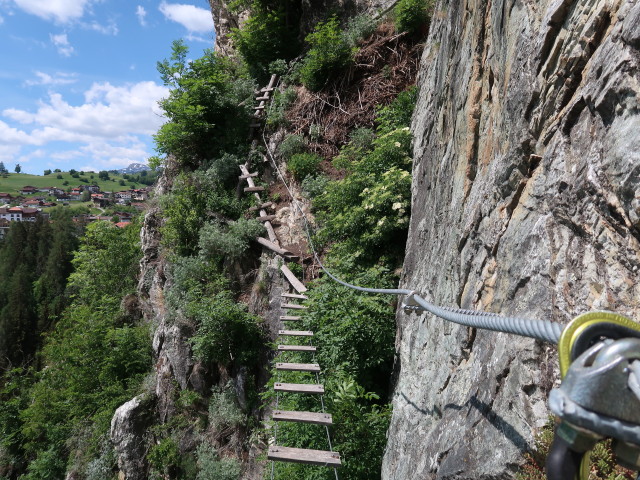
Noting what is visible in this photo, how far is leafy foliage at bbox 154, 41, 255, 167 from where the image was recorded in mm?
11398

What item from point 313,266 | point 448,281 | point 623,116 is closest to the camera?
point 623,116

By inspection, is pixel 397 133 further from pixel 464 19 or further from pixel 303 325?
pixel 303 325

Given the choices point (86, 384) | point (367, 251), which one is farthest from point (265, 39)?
point (86, 384)

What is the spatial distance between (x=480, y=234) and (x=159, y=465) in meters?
8.96

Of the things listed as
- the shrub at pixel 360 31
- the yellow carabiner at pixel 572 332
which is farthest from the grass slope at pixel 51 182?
the yellow carabiner at pixel 572 332

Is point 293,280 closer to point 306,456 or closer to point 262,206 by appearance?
point 262,206

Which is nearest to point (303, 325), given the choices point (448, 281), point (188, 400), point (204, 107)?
point (448, 281)

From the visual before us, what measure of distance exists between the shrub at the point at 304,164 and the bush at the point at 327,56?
2433 mm

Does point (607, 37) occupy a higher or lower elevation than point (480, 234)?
higher

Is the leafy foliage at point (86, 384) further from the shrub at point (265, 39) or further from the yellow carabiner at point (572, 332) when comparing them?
the yellow carabiner at point (572, 332)

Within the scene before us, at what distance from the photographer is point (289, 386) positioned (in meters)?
4.72

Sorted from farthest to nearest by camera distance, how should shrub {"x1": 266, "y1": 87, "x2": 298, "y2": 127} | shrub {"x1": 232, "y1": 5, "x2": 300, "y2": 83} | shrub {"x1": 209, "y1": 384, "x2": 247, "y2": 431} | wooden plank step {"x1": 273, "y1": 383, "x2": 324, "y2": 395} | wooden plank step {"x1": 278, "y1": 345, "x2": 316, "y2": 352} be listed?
shrub {"x1": 232, "y1": 5, "x2": 300, "y2": 83}, shrub {"x1": 266, "y1": 87, "x2": 298, "y2": 127}, shrub {"x1": 209, "y1": 384, "x2": 247, "y2": 431}, wooden plank step {"x1": 278, "y1": 345, "x2": 316, "y2": 352}, wooden plank step {"x1": 273, "y1": 383, "x2": 324, "y2": 395}

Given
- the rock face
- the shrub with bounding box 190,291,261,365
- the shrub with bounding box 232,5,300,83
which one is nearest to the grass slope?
the shrub with bounding box 232,5,300,83

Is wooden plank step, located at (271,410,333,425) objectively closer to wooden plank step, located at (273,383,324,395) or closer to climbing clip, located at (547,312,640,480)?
wooden plank step, located at (273,383,324,395)
